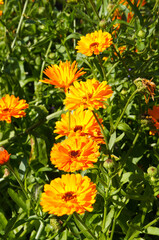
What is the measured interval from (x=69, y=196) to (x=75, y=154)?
0.52ft

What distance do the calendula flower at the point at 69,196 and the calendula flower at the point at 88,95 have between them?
0.25m

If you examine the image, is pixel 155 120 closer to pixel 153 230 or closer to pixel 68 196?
pixel 153 230

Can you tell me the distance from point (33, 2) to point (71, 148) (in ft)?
6.25

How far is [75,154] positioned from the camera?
4.31 ft

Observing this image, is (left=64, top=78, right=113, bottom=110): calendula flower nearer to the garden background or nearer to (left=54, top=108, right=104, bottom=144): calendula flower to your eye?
the garden background

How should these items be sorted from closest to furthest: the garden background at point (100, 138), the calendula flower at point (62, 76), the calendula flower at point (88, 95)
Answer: the calendula flower at point (88, 95)
the calendula flower at point (62, 76)
the garden background at point (100, 138)

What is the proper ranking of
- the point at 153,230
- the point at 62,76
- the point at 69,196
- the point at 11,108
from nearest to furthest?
the point at 69,196
the point at 62,76
the point at 153,230
the point at 11,108

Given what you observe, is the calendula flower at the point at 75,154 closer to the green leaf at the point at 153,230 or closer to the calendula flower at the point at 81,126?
the calendula flower at the point at 81,126

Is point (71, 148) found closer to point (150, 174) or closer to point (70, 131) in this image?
point (70, 131)

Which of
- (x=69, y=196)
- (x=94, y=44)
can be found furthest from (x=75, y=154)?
(x=94, y=44)

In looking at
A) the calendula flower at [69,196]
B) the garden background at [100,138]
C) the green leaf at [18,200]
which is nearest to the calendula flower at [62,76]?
the garden background at [100,138]

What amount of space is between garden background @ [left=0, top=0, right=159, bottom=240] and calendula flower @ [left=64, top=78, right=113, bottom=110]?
0.05ft

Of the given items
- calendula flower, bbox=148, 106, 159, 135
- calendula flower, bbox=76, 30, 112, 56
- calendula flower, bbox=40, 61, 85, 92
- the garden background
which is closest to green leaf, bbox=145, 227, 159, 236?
the garden background

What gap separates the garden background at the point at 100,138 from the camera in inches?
58.2
